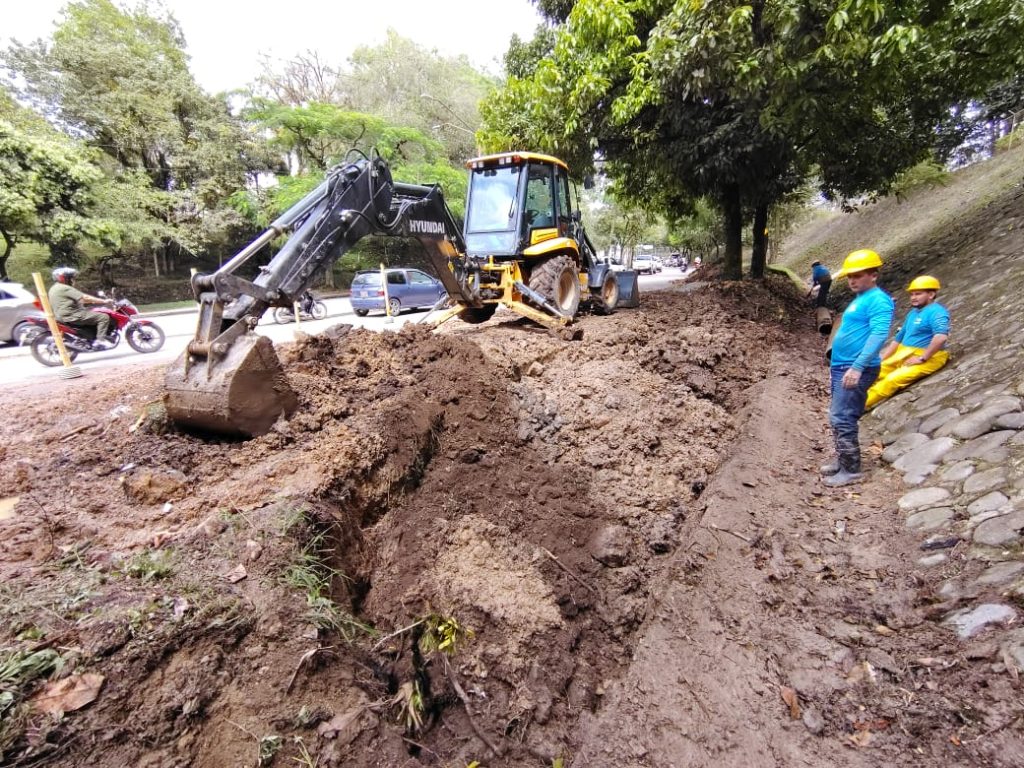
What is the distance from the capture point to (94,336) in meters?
8.21

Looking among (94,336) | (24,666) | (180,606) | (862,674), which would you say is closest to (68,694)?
(24,666)

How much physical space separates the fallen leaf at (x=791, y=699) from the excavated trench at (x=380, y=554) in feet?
2.47

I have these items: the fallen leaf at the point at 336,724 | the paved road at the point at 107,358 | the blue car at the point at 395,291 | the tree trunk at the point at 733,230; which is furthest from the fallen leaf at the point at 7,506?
the tree trunk at the point at 733,230

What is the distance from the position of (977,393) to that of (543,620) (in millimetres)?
3645

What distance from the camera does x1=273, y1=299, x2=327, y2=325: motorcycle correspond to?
12398 mm

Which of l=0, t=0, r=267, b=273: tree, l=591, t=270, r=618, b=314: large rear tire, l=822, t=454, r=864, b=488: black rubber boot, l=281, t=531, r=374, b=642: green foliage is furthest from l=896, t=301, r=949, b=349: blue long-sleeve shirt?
l=0, t=0, r=267, b=273: tree

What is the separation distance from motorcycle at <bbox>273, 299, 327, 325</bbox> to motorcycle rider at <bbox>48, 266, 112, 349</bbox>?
3.95 meters

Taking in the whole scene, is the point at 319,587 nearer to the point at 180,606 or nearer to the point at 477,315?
the point at 180,606

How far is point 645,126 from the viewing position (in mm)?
9992

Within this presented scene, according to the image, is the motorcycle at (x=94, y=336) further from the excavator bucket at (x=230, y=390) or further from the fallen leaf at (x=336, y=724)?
the fallen leaf at (x=336, y=724)

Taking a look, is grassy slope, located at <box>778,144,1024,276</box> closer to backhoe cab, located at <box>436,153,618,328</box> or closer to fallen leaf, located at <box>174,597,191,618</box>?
backhoe cab, located at <box>436,153,618,328</box>

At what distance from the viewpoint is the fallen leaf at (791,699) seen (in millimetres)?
2086

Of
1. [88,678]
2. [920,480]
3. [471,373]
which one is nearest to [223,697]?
[88,678]

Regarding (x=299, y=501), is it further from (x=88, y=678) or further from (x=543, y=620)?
→ (x=543, y=620)
